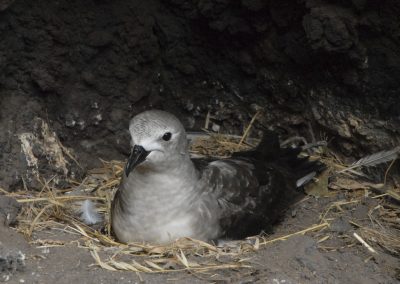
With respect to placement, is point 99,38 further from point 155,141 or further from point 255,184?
point 255,184

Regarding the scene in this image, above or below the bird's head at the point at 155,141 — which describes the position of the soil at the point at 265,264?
below

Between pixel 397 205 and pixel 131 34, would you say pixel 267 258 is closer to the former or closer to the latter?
pixel 397 205

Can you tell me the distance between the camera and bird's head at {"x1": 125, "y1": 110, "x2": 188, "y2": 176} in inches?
178

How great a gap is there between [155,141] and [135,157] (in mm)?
231

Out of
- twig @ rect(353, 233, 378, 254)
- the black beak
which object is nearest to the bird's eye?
the black beak

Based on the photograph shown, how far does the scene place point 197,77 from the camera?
6.55m

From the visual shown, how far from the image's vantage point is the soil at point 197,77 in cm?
539

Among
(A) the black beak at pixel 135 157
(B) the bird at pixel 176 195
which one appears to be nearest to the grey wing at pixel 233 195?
(B) the bird at pixel 176 195

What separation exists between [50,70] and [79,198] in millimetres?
1058

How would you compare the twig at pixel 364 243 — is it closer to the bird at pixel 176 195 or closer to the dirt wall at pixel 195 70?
the bird at pixel 176 195

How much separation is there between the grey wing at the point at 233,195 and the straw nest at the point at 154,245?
128 millimetres

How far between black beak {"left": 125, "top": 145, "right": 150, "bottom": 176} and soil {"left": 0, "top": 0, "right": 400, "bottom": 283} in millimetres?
820

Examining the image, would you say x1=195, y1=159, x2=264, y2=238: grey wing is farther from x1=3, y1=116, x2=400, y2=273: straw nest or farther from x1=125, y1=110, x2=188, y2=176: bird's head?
x1=125, y1=110, x2=188, y2=176: bird's head

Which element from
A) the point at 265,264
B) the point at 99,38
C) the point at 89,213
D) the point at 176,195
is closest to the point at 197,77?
the point at 99,38
